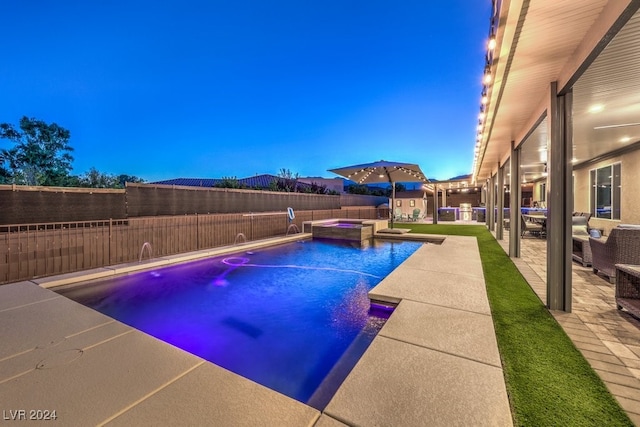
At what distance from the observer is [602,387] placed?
72.6 inches

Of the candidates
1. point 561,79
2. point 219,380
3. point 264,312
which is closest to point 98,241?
point 264,312

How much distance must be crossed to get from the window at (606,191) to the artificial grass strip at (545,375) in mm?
7831

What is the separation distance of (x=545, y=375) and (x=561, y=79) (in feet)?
10.5

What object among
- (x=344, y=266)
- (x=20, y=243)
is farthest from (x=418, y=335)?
(x=20, y=243)

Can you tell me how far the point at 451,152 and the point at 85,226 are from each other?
55441mm

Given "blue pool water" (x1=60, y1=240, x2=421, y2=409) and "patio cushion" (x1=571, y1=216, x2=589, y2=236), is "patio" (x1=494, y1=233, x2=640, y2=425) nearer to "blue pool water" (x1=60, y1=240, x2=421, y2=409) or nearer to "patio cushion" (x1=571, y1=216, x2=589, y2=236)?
"blue pool water" (x1=60, y1=240, x2=421, y2=409)

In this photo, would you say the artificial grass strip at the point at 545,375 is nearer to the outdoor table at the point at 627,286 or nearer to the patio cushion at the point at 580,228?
the outdoor table at the point at 627,286

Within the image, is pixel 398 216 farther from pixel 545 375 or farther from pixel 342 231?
pixel 545 375

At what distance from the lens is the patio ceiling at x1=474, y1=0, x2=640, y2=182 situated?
7.30 feet

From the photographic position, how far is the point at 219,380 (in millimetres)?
1885

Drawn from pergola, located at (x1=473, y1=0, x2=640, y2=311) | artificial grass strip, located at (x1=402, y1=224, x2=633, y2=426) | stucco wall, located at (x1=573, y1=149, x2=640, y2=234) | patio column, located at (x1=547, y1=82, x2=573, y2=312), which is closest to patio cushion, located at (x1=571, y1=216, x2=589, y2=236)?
stucco wall, located at (x1=573, y1=149, x2=640, y2=234)

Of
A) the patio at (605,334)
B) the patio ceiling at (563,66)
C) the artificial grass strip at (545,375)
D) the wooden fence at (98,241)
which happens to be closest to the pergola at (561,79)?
the patio ceiling at (563,66)

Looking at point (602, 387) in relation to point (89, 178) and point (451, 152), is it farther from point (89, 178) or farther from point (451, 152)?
point (451, 152)

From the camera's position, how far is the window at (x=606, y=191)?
8023 millimetres
